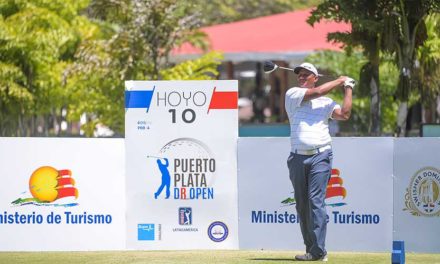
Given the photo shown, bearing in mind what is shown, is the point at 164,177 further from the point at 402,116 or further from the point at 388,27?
the point at 402,116

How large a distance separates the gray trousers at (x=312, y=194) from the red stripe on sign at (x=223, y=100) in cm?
143

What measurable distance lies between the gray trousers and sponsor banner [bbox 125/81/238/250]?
1385 millimetres

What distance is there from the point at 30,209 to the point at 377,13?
24.2 ft

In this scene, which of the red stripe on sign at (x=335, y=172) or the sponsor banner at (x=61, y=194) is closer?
the red stripe on sign at (x=335, y=172)

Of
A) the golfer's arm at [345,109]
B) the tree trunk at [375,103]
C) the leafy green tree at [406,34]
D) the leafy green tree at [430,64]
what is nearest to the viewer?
the golfer's arm at [345,109]

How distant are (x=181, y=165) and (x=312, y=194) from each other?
1892 millimetres

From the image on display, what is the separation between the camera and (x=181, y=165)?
11.0m

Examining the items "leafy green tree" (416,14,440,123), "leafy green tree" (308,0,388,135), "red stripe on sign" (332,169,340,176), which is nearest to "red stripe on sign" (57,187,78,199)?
"red stripe on sign" (332,169,340,176)

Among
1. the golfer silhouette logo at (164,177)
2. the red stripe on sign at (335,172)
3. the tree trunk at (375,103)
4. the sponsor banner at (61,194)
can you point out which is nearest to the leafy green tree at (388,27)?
the tree trunk at (375,103)

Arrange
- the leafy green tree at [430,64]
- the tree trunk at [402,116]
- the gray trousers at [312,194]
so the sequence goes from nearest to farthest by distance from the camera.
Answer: the gray trousers at [312,194], the tree trunk at [402,116], the leafy green tree at [430,64]

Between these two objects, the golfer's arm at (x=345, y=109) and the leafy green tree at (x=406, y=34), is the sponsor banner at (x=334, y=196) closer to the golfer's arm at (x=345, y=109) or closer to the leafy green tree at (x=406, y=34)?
the golfer's arm at (x=345, y=109)

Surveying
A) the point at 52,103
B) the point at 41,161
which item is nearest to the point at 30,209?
the point at 41,161

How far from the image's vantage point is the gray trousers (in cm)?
948

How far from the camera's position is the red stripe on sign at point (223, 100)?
10867mm
